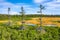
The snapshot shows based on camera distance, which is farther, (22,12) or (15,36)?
(22,12)

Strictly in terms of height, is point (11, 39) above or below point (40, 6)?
below

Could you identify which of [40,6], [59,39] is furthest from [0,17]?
[59,39]

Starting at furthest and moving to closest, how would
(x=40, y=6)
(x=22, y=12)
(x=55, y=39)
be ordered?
(x=22, y=12) < (x=40, y=6) < (x=55, y=39)

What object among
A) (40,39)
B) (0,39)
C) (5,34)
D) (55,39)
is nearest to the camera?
(0,39)

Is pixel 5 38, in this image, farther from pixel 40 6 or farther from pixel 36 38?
pixel 40 6

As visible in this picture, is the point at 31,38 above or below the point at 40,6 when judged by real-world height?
below

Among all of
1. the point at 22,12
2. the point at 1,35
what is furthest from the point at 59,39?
the point at 22,12

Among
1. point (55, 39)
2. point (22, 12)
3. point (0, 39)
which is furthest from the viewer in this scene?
point (22, 12)

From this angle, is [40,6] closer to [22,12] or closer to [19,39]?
[22,12]

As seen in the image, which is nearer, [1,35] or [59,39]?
[1,35]
